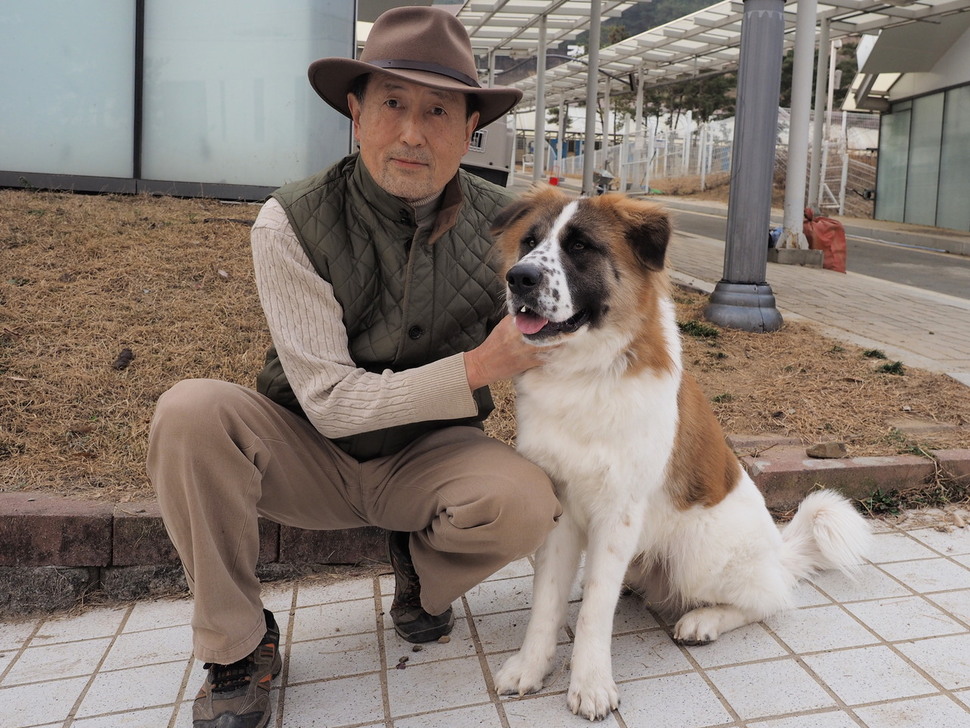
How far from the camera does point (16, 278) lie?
4.89 m

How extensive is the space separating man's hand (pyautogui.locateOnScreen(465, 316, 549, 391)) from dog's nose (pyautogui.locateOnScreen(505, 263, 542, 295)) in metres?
0.15

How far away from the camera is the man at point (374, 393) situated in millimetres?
2211

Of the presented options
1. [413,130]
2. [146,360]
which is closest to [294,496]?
[413,130]

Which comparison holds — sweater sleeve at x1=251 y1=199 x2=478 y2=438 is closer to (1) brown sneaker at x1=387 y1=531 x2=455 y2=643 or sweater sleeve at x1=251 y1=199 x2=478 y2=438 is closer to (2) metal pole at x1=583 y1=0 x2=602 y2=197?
(1) brown sneaker at x1=387 y1=531 x2=455 y2=643

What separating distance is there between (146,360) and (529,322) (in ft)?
9.18

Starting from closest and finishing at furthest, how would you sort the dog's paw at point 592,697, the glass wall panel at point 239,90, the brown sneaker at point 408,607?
the dog's paw at point 592,697 → the brown sneaker at point 408,607 → the glass wall panel at point 239,90

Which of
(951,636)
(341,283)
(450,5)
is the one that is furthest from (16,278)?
(450,5)

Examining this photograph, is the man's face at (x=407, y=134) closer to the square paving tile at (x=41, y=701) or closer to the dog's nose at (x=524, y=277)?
the dog's nose at (x=524, y=277)

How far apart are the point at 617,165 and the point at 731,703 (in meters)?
33.1

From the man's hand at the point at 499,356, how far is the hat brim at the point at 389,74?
0.71 m

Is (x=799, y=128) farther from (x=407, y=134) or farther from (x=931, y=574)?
(x=407, y=134)

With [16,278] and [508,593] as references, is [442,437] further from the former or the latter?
[16,278]

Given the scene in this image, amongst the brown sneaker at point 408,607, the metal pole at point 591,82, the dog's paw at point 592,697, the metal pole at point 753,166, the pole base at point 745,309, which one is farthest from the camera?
the metal pole at point 591,82

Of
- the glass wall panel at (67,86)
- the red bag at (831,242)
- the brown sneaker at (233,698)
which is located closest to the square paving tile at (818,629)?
the brown sneaker at (233,698)
